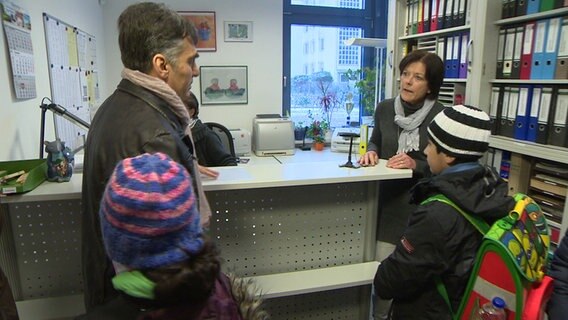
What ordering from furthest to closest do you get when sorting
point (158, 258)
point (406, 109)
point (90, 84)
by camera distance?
point (90, 84) < point (406, 109) < point (158, 258)

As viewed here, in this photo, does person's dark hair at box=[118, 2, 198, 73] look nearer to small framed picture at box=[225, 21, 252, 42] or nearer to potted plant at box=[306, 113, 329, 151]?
small framed picture at box=[225, 21, 252, 42]

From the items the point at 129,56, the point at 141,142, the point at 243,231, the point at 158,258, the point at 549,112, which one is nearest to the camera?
the point at 158,258

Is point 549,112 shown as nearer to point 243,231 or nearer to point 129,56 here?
point 243,231

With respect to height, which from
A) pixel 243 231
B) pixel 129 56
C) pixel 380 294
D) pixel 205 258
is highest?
pixel 129 56

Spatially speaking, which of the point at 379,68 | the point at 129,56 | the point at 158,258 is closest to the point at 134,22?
the point at 129,56

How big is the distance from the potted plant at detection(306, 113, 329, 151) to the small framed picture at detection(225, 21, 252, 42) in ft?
3.82

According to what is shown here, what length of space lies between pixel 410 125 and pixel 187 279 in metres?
1.38

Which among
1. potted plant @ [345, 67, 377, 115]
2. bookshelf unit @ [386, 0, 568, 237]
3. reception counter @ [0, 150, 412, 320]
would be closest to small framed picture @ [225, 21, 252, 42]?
potted plant @ [345, 67, 377, 115]

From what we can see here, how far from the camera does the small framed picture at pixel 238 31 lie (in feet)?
13.6

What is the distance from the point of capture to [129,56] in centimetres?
108

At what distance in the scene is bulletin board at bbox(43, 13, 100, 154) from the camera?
92.1 inches

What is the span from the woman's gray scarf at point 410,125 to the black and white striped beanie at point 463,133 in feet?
1.73

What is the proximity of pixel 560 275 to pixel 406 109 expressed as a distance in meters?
0.93

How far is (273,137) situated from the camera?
13.0ft
